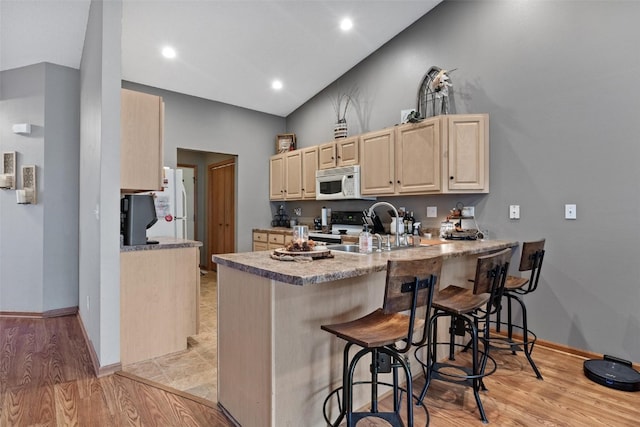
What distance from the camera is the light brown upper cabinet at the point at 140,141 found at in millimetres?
2621

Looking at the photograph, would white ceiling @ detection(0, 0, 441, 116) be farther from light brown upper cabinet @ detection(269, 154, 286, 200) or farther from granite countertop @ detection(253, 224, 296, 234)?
granite countertop @ detection(253, 224, 296, 234)

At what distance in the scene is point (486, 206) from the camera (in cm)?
339

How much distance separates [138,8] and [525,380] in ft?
14.5

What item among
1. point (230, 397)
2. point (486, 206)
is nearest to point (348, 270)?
point (230, 397)

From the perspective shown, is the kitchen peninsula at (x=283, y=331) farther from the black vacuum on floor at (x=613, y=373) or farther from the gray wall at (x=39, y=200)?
the gray wall at (x=39, y=200)

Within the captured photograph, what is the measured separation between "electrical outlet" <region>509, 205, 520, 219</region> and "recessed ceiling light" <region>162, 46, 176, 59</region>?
3.94 meters

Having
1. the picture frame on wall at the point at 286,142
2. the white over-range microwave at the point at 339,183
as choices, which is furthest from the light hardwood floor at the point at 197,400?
the picture frame on wall at the point at 286,142

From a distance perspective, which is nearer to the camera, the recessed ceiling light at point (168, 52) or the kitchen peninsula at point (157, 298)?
the kitchen peninsula at point (157, 298)

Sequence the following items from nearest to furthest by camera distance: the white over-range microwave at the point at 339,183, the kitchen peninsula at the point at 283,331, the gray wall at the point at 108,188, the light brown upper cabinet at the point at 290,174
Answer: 1. the kitchen peninsula at the point at 283,331
2. the gray wall at the point at 108,188
3. the white over-range microwave at the point at 339,183
4. the light brown upper cabinet at the point at 290,174

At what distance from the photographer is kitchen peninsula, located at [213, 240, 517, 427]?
61.8 inches

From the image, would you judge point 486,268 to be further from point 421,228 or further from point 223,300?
point 421,228

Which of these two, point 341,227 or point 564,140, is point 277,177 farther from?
point 564,140

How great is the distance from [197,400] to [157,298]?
0.96 meters

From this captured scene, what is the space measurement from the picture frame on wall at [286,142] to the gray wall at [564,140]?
8.64ft
